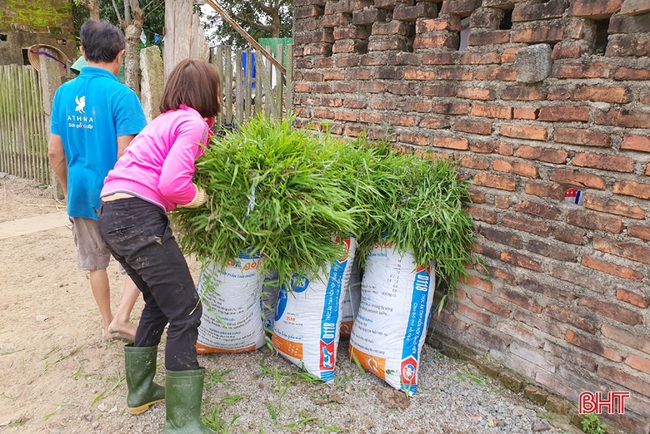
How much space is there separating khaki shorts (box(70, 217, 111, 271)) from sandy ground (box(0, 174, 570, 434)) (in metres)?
0.55

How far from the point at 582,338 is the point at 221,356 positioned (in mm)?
1977

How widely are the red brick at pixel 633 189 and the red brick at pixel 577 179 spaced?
7 centimetres

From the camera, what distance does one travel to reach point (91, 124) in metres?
2.84

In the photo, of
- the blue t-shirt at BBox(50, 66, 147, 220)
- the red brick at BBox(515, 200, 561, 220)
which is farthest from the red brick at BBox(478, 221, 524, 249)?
the blue t-shirt at BBox(50, 66, 147, 220)

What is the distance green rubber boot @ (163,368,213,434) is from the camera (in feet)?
7.51

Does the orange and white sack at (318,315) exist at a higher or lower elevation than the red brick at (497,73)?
lower

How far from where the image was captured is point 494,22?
2705 millimetres

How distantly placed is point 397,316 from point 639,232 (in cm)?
124

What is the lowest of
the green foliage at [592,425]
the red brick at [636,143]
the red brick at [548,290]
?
the green foliage at [592,425]

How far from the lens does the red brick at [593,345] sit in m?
2.34

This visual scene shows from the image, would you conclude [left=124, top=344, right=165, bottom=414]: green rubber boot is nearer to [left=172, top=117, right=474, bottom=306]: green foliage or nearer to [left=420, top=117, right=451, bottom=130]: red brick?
[left=172, top=117, right=474, bottom=306]: green foliage

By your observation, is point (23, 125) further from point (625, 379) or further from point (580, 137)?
point (625, 379)

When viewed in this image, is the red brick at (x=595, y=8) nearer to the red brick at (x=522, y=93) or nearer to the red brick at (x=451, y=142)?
the red brick at (x=522, y=93)

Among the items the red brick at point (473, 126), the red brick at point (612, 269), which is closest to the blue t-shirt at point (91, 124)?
the red brick at point (473, 126)
